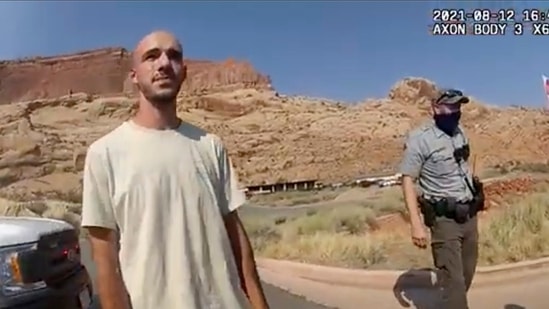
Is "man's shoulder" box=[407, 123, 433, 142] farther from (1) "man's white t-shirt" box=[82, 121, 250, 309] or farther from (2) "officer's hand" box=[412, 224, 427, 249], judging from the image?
(1) "man's white t-shirt" box=[82, 121, 250, 309]

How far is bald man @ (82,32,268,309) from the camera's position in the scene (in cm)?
217

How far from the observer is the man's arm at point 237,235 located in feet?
7.60

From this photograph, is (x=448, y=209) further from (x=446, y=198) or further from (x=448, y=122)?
(x=448, y=122)

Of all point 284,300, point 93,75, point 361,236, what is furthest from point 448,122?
point 93,75

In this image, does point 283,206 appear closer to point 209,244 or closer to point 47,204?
point 47,204

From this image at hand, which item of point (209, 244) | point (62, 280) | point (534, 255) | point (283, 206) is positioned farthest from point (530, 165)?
point (209, 244)

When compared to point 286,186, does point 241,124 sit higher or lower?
higher

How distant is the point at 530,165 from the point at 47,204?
11.8 feet

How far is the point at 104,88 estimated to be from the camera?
20.8ft

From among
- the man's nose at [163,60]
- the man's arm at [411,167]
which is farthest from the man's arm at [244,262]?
the man's arm at [411,167]

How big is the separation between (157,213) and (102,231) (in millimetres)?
154

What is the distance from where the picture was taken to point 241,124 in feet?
21.1

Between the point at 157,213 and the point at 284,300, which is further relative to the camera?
the point at 284,300

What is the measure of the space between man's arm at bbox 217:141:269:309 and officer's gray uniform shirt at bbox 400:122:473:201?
280cm
